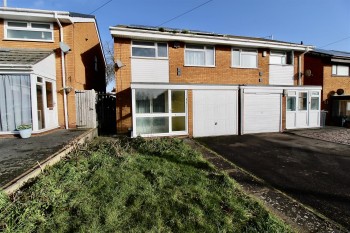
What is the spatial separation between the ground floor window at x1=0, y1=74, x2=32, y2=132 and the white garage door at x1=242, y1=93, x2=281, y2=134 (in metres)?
9.94

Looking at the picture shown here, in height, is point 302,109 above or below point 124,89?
below

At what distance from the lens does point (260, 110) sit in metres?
11.0

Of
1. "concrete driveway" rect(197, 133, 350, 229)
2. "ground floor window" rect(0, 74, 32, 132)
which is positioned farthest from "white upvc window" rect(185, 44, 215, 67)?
"ground floor window" rect(0, 74, 32, 132)

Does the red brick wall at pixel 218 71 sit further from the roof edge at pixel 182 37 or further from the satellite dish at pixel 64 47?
the satellite dish at pixel 64 47

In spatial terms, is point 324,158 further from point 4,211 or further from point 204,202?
point 4,211

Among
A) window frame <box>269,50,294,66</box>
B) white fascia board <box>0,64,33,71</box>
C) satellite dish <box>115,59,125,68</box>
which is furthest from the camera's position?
window frame <box>269,50,294,66</box>

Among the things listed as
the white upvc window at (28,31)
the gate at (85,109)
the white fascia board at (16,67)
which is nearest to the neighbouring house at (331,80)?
the gate at (85,109)

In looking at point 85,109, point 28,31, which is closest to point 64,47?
point 28,31

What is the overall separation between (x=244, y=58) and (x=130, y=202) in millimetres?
11535

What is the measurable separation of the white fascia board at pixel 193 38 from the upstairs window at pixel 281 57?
0.40m

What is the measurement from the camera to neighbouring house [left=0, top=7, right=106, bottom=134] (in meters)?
7.72

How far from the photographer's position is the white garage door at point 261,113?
423 inches

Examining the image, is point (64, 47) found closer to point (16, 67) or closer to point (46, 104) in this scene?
point (16, 67)

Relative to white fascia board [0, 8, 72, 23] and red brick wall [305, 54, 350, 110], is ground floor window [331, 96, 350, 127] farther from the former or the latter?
white fascia board [0, 8, 72, 23]
